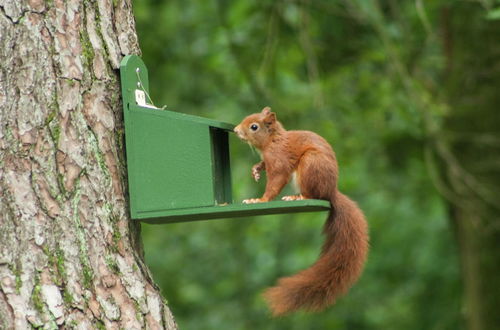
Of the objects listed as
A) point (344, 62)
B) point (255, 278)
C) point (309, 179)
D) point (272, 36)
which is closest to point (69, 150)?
point (309, 179)

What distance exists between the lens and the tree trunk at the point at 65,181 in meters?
2.40

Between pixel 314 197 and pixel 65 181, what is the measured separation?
0.81 m

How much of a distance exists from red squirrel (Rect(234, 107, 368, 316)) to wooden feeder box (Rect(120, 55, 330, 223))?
11 centimetres

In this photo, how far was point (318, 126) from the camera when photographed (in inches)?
243

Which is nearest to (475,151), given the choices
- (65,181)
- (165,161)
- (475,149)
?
(475,149)

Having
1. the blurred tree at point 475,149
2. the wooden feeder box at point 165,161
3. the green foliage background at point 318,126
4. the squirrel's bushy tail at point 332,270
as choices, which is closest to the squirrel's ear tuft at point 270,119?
the wooden feeder box at point 165,161

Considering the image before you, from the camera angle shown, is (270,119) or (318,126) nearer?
(270,119)

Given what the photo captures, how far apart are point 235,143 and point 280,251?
5.33 feet

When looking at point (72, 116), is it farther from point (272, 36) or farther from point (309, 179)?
point (272, 36)

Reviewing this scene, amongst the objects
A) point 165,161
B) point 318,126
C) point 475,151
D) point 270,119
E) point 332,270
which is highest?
point 318,126

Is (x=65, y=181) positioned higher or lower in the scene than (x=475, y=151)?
lower

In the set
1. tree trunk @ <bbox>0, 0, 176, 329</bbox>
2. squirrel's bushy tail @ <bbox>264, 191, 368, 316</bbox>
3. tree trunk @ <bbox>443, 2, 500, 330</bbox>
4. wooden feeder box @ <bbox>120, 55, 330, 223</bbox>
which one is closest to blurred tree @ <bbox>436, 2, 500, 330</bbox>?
tree trunk @ <bbox>443, 2, 500, 330</bbox>

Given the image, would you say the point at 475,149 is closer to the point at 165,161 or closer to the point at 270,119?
the point at 270,119

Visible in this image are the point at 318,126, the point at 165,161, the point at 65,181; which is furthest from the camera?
the point at 318,126
